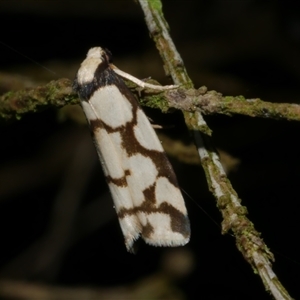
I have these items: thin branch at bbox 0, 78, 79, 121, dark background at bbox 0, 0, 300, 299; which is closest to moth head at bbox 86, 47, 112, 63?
thin branch at bbox 0, 78, 79, 121

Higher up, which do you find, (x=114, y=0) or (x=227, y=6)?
(x=114, y=0)

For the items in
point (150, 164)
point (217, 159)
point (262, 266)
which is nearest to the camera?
A: point (262, 266)

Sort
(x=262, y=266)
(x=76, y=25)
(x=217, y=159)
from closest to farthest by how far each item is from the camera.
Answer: (x=262, y=266) < (x=217, y=159) < (x=76, y=25)

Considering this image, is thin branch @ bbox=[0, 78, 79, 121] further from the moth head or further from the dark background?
the dark background

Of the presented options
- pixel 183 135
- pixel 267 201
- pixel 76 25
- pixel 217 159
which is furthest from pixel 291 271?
pixel 76 25

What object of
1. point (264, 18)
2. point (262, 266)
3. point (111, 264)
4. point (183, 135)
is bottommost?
point (262, 266)

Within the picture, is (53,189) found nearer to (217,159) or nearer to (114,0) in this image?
(114,0)

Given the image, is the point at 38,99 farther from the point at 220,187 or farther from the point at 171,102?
the point at 220,187
